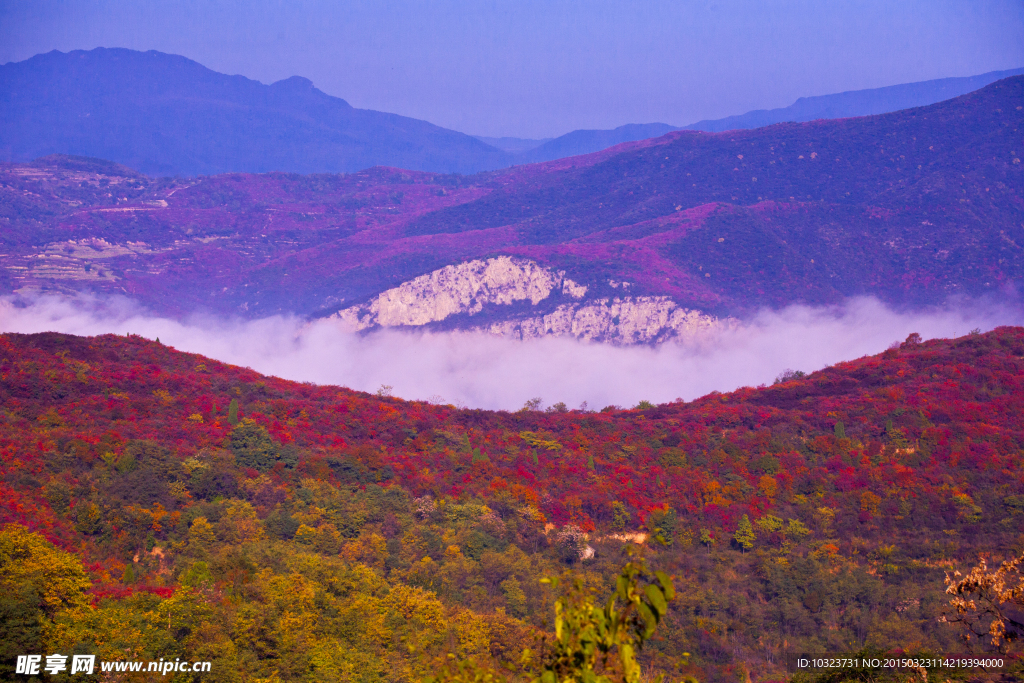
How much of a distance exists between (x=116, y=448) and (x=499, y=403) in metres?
149

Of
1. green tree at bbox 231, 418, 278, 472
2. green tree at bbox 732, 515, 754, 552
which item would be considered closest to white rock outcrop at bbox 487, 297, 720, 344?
green tree at bbox 732, 515, 754, 552

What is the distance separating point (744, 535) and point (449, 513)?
649 inches

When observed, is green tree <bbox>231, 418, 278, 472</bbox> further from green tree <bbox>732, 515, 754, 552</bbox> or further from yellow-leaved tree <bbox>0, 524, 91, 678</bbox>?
green tree <bbox>732, 515, 754, 552</bbox>

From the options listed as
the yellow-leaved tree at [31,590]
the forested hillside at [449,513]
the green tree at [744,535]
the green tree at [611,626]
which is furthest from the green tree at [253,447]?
the green tree at [611,626]

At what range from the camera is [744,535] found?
4484 cm

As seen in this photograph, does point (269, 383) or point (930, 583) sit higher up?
point (269, 383)

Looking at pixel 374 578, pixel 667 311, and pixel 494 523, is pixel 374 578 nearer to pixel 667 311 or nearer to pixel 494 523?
pixel 494 523

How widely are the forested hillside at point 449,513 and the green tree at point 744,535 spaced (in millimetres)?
152

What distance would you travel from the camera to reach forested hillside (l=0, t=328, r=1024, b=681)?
1040 inches

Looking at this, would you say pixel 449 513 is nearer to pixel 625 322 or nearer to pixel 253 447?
A: pixel 253 447

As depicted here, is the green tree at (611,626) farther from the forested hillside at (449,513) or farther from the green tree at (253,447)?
the green tree at (253,447)

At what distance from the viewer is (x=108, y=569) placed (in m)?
29.8

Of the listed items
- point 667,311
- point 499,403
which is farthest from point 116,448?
point 667,311

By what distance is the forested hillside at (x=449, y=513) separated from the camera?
26422 millimetres
